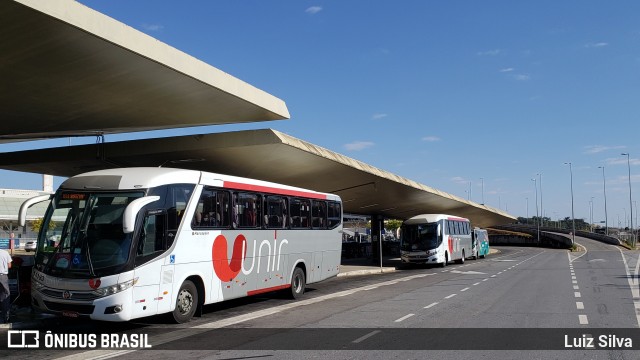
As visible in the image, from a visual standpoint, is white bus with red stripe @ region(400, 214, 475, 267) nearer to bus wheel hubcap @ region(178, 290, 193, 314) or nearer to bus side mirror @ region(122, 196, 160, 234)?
bus wheel hubcap @ region(178, 290, 193, 314)

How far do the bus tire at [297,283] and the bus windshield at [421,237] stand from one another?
18.4 m

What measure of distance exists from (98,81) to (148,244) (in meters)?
4.95

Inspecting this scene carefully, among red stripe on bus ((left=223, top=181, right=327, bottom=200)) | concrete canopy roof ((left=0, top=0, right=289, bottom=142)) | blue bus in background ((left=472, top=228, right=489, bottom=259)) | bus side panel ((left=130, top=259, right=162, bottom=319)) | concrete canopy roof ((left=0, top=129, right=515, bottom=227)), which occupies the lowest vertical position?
blue bus in background ((left=472, top=228, right=489, bottom=259))

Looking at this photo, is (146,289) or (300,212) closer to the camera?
(146,289)

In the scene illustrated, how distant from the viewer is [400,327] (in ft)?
37.1

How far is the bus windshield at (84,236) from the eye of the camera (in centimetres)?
1049

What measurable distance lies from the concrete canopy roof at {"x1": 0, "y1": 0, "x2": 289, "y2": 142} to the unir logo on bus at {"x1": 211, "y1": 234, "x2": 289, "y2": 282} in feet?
13.1

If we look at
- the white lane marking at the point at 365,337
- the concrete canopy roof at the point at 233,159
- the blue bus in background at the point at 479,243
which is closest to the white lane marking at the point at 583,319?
the white lane marking at the point at 365,337

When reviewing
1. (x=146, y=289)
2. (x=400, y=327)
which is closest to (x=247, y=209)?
(x=146, y=289)

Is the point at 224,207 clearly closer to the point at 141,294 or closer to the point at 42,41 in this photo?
the point at 141,294

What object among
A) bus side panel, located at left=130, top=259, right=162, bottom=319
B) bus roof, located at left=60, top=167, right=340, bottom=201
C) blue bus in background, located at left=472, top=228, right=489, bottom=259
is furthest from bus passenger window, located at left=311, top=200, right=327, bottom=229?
blue bus in background, located at left=472, top=228, right=489, bottom=259

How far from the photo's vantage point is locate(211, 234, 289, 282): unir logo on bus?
1333 centimetres

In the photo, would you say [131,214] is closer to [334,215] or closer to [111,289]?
[111,289]
